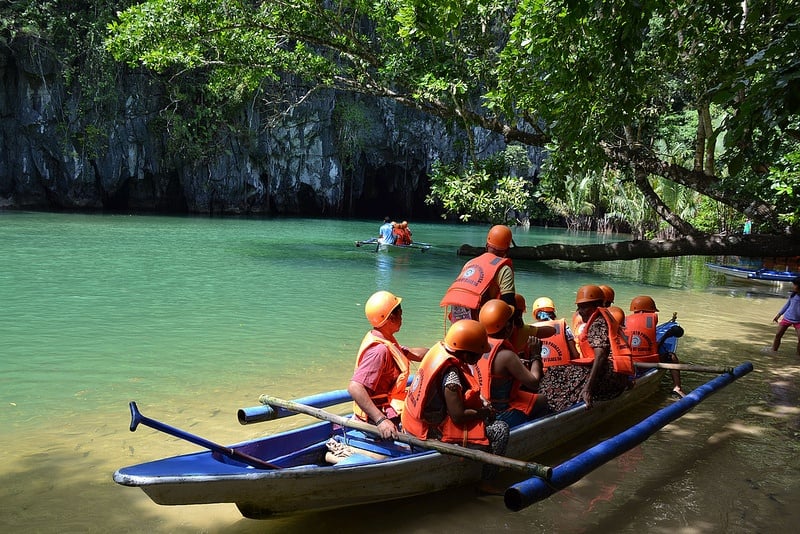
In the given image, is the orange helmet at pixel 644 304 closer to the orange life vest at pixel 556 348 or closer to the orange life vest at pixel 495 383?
the orange life vest at pixel 556 348

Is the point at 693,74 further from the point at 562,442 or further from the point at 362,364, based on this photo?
the point at 362,364

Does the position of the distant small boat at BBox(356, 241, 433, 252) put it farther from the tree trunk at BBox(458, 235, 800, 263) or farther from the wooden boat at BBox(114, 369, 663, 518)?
the wooden boat at BBox(114, 369, 663, 518)

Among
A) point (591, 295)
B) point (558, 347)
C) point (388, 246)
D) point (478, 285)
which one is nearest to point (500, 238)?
point (478, 285)

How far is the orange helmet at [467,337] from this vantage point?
3545 mm

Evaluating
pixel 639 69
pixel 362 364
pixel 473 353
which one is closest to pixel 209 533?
pixel 362 364

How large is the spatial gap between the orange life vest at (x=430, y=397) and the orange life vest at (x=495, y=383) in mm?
448

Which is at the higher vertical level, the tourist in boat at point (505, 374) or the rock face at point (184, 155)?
the rock face at point (184, 155)

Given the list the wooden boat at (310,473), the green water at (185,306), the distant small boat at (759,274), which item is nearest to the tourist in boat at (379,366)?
the wooden boat at (310,473)

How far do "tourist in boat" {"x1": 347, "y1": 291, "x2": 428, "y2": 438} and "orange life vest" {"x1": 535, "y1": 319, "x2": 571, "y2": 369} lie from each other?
169 centimetres

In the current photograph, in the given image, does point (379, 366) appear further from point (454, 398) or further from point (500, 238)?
point (500, 238)

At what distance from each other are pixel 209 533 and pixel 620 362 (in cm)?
344

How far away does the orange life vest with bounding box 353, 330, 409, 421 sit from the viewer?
388 cm

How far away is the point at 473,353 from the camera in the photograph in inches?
142

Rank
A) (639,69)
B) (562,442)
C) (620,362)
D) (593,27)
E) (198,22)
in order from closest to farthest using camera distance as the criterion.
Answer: (562,442), (620,362), (593,27), (639,69), (198,22)
